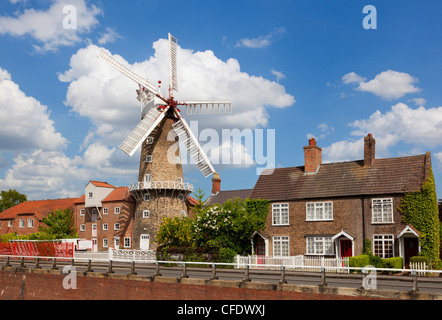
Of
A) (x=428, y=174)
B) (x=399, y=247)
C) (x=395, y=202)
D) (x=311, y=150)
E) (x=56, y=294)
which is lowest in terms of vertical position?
(x=56, y=294)

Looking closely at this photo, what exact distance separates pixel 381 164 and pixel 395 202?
4.06 meters

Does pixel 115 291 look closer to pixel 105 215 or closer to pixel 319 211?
pixel 319 211

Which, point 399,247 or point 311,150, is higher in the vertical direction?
point 311,150

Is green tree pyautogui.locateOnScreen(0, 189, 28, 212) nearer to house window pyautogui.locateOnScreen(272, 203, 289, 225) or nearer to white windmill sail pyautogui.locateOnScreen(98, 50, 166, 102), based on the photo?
white windmill sail pyautogui.locateOnScreen(98, 50, 166, 102)

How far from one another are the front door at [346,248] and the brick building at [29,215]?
4276 centimetres

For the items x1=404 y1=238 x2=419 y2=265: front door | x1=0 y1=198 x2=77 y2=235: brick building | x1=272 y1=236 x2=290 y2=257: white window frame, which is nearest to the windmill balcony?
x1=272 y1=236 x2=290 y2=257: white window frame

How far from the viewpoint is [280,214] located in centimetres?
3656

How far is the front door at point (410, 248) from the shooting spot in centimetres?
3150

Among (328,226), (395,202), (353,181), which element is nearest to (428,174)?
(395,202)

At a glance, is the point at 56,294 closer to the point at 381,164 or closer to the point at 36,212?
the point at 381,164

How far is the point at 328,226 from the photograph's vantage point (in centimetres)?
3441

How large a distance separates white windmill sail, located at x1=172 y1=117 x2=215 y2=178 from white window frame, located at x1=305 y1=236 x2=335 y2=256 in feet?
53.7

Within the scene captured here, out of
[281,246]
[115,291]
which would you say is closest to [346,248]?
[281,246]

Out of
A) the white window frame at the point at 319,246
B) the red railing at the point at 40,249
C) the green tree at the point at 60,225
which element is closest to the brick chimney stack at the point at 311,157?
→ the white window frame at the point at 319,246
